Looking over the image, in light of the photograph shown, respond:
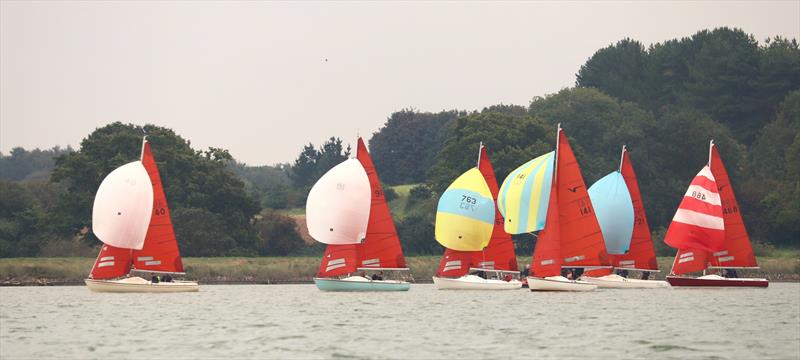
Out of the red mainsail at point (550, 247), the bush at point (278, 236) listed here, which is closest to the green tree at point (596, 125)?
the bush at point (278, 236)

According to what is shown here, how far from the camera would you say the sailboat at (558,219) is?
62219mm

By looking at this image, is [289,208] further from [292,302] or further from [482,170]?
→ [292,302]

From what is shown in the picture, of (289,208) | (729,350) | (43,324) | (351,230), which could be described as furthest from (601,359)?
(289,208)

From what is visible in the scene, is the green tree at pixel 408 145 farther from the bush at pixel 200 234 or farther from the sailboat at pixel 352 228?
the sailboat at pixel 352 228

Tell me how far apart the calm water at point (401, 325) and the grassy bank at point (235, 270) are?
9.82 m

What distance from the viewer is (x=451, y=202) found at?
67188mm

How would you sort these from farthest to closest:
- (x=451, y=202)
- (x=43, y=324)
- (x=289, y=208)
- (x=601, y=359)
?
(x=289, y=208) → (x=451, y=202) → (x=43, y=324) → (x=601, y=359)

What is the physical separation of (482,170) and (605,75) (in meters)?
82.4

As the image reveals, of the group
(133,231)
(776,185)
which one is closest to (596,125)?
(776,185)

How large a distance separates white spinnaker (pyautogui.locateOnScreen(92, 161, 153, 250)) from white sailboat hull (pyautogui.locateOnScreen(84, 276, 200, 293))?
2056 millimetres

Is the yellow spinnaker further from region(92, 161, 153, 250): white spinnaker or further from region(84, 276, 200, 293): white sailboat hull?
region(92, 161, 153, 250): white spinnaker

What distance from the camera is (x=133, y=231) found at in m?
61.8

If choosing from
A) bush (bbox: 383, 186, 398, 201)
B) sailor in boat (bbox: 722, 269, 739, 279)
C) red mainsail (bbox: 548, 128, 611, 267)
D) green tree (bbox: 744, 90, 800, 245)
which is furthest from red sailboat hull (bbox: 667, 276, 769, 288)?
bush (bbox: 383, 186, 398, 201)

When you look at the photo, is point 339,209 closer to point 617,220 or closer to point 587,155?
point 617,220
